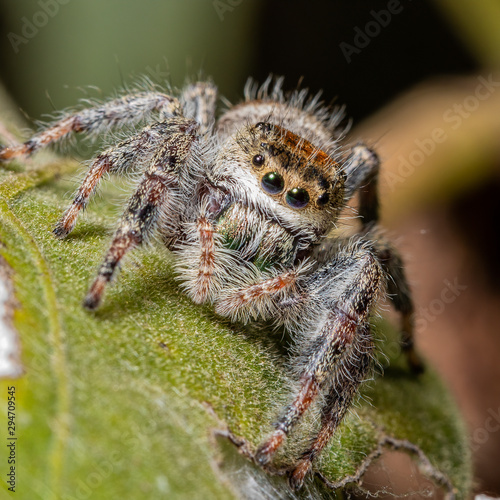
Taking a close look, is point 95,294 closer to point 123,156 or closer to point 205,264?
point 205,264

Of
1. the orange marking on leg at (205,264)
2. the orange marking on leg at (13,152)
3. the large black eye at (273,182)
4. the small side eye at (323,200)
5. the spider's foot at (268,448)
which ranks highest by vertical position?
the small side eye at (323,200)

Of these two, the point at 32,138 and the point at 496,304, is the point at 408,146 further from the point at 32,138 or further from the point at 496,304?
the point at 32,138

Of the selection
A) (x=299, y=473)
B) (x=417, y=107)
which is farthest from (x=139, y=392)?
(x=417, y=107)

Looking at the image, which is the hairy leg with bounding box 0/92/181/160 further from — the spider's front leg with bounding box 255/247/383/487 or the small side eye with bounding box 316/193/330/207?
the spider's front leg with bounding box 255/247/383/487

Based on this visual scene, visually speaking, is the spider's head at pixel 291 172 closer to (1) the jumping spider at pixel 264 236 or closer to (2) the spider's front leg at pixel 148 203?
(1) the jumping spider at pixel 264 236

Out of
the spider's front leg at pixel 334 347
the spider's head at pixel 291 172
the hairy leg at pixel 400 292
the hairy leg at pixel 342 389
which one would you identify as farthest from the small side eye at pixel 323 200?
the hairy leg at pixel 342 389

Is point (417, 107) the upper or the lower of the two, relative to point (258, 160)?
upper

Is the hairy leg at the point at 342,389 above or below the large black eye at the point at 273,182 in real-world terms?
below
